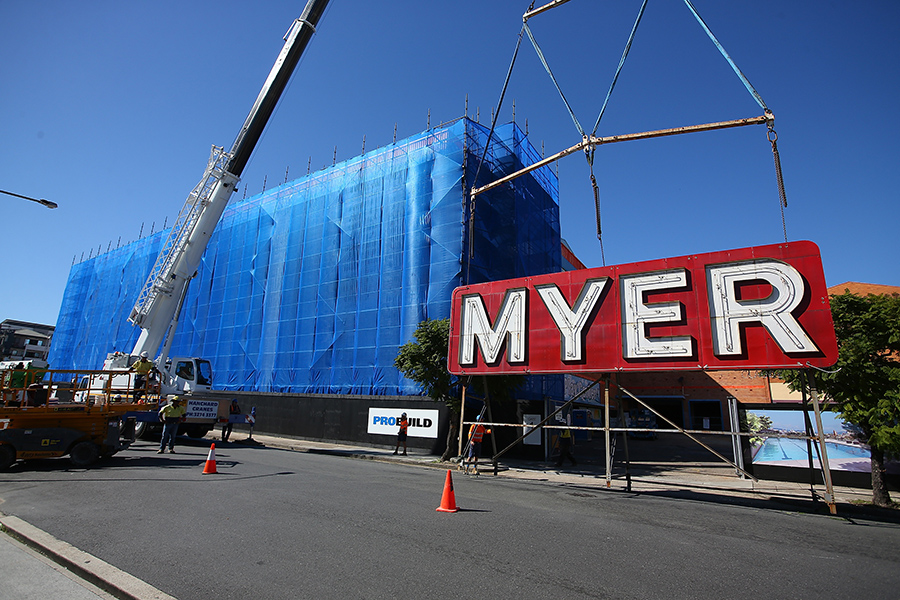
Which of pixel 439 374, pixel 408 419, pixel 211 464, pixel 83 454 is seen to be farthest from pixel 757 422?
pixel 83 454

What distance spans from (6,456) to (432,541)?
11714mm

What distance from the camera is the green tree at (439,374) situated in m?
18.3

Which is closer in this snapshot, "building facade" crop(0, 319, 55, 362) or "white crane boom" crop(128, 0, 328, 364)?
"white crane boom" crop(128, 0, 328, 364)

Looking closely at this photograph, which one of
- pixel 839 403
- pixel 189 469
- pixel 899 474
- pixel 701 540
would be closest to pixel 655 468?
pixel 899 474

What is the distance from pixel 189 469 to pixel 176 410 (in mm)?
4259

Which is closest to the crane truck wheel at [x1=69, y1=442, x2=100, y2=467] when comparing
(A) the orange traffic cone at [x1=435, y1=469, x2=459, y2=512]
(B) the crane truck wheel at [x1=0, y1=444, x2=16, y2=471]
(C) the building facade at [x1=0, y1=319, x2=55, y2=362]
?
(B) the crane truck wheel at [x1=0, y1=444, x2=16, y2=471]

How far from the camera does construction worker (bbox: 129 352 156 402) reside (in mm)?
15670

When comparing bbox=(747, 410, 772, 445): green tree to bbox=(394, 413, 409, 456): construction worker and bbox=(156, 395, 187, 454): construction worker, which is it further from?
bbox=(156, 395, 187, 454): construction worker

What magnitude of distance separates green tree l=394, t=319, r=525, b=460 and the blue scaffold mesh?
3.44 metres

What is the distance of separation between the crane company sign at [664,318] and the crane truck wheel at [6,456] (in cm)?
1133

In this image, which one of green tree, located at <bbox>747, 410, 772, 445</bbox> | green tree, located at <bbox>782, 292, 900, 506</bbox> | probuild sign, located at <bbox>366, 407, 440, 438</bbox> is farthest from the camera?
probuild sign, located at <bbox>366, 407, 440, 438</bbox>

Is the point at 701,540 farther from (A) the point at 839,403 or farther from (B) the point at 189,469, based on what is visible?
(B) the point at 189,469

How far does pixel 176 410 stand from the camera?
15.5 meters

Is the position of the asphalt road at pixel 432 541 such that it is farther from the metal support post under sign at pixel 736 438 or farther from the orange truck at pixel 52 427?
the metal support post under sign at pixel 736 438
